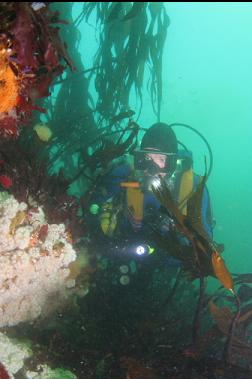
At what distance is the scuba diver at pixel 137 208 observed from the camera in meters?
Answer: 4.67

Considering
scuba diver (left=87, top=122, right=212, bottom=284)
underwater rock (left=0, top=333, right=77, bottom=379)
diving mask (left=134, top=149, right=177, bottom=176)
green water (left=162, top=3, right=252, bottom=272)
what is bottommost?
underwater rock (left=0, top=333, right=77, bottom=379)

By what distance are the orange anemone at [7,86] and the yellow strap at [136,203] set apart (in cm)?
292

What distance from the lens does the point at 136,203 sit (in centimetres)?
490

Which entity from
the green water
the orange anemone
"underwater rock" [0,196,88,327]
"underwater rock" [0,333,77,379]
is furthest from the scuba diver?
the green water

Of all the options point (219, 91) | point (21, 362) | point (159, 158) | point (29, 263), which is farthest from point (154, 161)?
point (219, 91)

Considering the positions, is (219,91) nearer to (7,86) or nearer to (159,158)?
(159,158)

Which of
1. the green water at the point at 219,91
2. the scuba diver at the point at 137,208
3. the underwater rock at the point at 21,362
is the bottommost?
the underwater rock at the point at 21,362

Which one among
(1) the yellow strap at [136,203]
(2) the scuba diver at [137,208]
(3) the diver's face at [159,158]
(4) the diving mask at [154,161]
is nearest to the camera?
(2) the scuba diver at [137,208]

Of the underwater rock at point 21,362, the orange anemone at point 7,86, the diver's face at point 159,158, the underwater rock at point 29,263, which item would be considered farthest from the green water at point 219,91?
the orange anemone at point 7,86

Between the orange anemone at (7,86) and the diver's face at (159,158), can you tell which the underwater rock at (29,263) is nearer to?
the orange anemone at (7,86)

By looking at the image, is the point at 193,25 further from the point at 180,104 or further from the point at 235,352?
the point at 235,352

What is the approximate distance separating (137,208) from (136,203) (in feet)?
0.24

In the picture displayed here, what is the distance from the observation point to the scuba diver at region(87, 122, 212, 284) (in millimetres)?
4672

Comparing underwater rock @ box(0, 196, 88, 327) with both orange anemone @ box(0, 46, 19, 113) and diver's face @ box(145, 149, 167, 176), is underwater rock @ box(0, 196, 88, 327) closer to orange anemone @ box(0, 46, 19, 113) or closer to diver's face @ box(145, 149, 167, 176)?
orange anemone @ box(0, 46, 19, 113)
